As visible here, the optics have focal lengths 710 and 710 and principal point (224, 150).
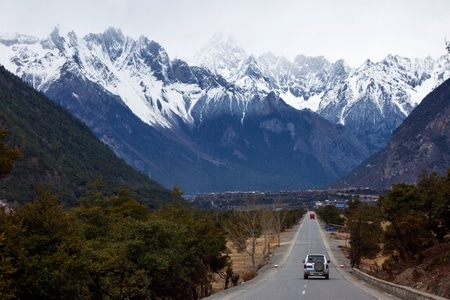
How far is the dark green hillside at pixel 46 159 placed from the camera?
13250 cm

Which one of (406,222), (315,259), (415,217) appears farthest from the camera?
(415,217)

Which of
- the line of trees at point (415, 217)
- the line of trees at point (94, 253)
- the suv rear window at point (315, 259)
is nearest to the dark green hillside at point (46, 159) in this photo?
the line of trees at point (94, 253)

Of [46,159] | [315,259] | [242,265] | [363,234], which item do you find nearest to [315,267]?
[315,259]

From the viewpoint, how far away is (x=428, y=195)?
5016cm

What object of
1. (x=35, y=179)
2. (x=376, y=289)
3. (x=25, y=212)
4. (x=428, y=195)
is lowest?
(x=376, y=289)

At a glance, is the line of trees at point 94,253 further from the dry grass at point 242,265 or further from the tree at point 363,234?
the tree at point 363,234

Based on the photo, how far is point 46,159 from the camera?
151 m

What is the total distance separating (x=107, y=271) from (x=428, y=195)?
26688 mm

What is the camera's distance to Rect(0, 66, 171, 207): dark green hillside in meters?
132

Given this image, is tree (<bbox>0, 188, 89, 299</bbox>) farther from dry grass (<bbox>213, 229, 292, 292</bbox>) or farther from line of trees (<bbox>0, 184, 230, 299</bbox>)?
dry grass (<bbox>213, 229, 292, 292</bbox>)

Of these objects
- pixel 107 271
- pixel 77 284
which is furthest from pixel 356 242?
pixel 77 284

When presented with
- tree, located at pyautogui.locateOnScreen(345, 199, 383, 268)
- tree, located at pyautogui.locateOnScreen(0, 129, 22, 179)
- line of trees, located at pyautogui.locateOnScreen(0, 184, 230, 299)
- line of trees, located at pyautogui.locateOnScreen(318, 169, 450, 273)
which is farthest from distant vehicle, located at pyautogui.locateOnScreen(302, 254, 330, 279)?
tree, located at pyautogui.locateOnScreen(0, 129, 22, 179)

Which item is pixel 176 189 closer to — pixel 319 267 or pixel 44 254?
pixel 319 267

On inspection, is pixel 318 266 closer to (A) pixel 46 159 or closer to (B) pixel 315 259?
(B) pixel 315 259
